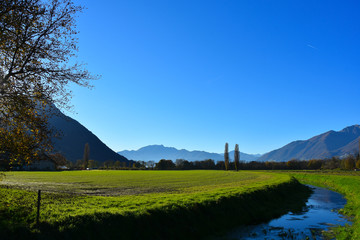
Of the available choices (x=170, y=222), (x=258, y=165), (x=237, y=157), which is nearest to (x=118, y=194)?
(x=170, y=222)

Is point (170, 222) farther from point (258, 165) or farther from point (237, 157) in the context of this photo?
point (258, 165)

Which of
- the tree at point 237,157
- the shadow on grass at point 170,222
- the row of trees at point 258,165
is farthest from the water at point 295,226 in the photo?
the row of trees at point 258,165

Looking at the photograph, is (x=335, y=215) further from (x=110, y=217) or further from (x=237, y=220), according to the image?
(x=110, y=217)

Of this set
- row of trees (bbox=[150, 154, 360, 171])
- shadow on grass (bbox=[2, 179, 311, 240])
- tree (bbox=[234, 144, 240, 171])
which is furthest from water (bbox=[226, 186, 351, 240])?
row of trees (bbox=[150, 154, 360, 171])

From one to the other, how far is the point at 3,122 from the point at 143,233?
1039 cm

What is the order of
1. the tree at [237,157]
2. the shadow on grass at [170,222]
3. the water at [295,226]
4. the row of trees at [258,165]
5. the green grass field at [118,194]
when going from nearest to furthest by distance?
the shadow on grass at [170,222] → the green grass field at [118,194] → the water at [295,226] → the tree at [237,157] → the row of trees at [258,165]

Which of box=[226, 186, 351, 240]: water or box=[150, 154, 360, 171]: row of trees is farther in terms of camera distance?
box=[150, 154, 360, 171]: row of trees

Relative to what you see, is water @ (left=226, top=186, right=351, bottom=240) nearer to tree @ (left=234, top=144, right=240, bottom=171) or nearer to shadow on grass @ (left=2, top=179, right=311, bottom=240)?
shadow on grass @ (left=2, top=179, right=311, bottom=240)

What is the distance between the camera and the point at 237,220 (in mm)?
22141

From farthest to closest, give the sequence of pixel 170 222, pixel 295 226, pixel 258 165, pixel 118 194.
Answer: pixel 258 165 → pixel 118 194 → pixel 295 226 → pixel 170 222

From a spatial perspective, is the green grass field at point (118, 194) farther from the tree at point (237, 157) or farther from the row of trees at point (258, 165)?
the row of trees at point (258, 165)

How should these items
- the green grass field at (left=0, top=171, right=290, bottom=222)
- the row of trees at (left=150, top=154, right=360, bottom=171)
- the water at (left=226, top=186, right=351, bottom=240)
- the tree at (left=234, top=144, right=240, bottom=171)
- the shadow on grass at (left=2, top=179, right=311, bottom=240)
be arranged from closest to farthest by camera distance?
the shadow on grass at (left=2, top=179, right=311, bottom=240)
the green grass field at (left=0, top=171, right=290, bottom=222)
the water at (left=226, top=186, right=351, bottom=240)
the tree at (left=234, top=144, right=240, bottom=171)
the row of trees at (left=150, top=154, right=360, bottom=171)

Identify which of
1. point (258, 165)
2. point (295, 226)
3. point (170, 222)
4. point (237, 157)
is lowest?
point (295, 226)

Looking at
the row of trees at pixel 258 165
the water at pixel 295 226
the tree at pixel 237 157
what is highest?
the tree at pixel 237 157
